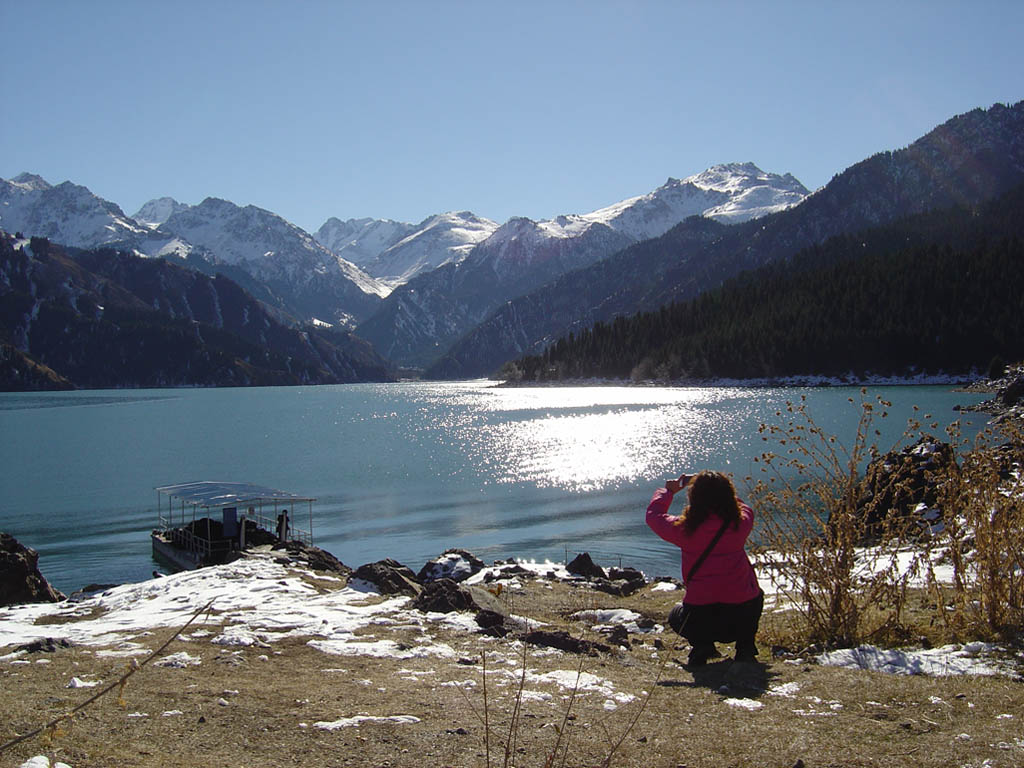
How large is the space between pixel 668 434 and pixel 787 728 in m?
66.3

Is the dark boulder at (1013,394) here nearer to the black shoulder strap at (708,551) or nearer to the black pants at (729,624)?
the black pants at (729,624)

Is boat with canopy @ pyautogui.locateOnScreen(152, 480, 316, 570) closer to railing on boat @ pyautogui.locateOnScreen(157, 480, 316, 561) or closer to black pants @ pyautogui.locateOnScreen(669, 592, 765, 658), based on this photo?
railing on boat @ pyautogui.locateOnScreen(157, 480, 316, 561)

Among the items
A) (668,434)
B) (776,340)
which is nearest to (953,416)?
(668,434)

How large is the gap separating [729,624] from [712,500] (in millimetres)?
1559

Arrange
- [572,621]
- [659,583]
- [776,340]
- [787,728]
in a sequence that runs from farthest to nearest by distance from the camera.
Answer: [776,340] < [659,583] < [572,621] < [787,728]

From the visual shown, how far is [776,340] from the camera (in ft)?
563

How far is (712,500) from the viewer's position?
8266 mm

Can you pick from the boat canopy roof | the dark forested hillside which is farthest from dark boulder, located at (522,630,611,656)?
the dark forested hillside

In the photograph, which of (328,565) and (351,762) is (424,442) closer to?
(328,565)

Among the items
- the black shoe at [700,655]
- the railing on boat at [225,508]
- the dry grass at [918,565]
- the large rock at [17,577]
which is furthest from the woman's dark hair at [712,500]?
the railing on boat at [225,508]

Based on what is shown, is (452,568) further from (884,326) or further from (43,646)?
(884,326)

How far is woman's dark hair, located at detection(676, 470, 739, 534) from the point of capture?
8250 mm

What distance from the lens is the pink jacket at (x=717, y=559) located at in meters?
8.30

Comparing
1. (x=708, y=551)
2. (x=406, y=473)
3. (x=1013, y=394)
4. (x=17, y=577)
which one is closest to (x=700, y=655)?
(x=708, y=551)
